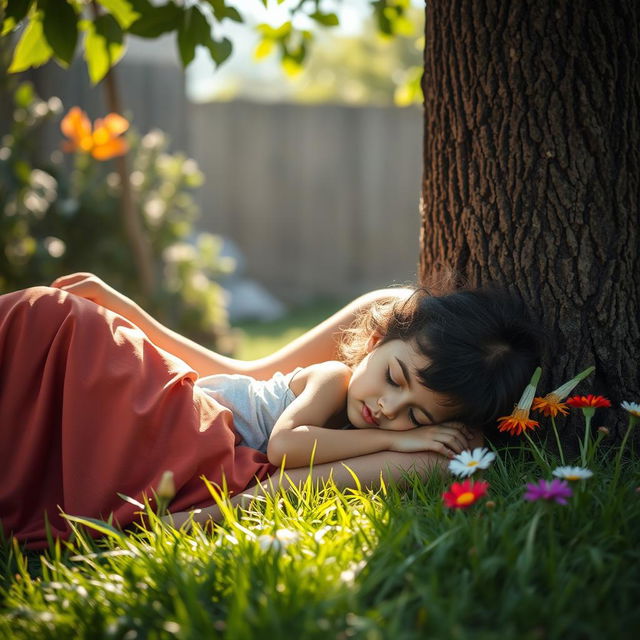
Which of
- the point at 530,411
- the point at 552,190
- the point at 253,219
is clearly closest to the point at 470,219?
the point at 552,190

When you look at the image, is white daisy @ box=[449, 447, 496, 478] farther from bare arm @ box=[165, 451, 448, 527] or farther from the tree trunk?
the tree trunk

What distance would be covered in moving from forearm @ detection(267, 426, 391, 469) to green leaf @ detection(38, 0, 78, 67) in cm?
123

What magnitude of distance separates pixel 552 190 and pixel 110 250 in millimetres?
3301

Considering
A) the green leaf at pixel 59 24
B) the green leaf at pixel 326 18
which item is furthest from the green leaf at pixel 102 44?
the green leaf at pixel 326 18

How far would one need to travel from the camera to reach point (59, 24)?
2156 millimetres

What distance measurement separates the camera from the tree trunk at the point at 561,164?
2100mm

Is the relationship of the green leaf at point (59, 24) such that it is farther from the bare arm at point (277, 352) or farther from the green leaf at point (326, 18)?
the green leaf at point (326, 18)

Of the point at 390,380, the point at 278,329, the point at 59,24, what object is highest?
the point at 59,24

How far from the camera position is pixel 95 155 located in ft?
14.9

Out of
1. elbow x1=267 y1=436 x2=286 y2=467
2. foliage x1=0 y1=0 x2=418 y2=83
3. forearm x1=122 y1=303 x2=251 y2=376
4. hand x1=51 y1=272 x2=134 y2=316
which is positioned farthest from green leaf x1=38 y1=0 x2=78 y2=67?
elbow x1=267 y1=436 x2=286 y2=467

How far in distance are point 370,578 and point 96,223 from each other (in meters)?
3.95

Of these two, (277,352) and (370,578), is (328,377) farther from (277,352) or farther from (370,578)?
(370,578)

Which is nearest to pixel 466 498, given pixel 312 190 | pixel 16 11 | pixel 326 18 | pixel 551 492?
pixel 551 492

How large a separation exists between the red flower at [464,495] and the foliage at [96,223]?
3378 millimetres
